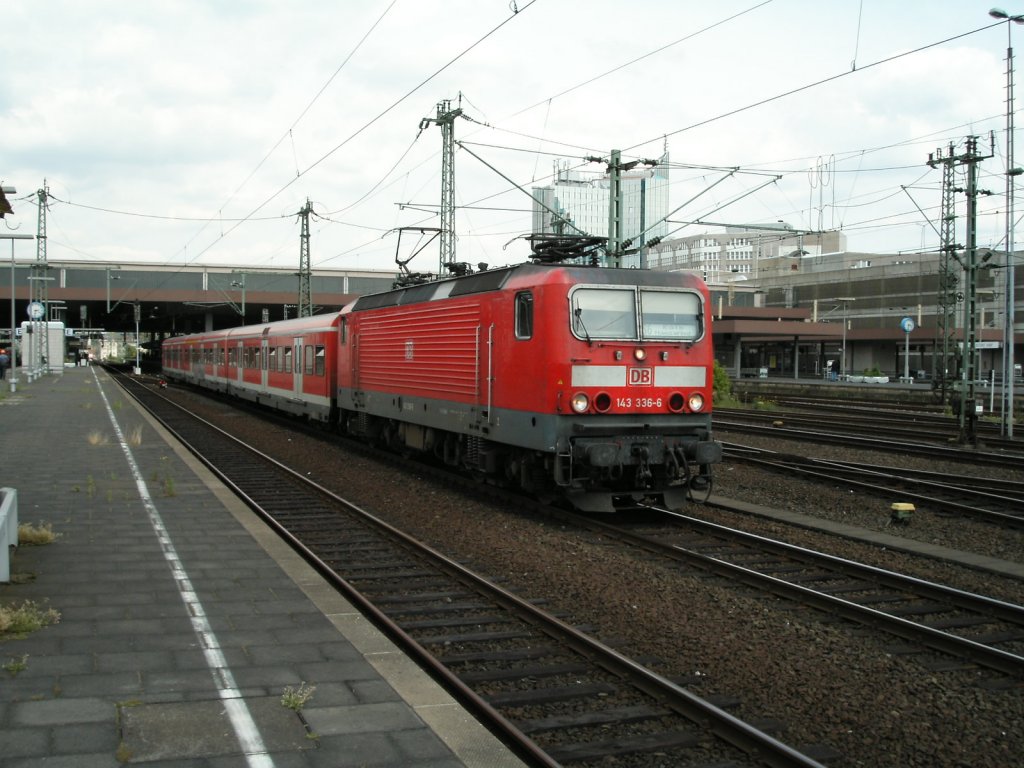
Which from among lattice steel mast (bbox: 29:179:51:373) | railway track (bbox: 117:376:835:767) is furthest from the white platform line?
lattice steel mast (bbox: 29:179:51:373)

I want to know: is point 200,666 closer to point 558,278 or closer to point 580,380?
point 580,380

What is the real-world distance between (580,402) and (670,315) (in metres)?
1.77

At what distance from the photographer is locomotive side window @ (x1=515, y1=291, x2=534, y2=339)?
36.7 feet

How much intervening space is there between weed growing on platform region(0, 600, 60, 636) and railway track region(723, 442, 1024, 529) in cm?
1018

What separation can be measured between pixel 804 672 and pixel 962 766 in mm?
1357

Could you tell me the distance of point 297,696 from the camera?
4.85m

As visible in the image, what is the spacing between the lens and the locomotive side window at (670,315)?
37.1ft

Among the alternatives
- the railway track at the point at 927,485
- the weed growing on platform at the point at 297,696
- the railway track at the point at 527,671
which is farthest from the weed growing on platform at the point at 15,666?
the railway track at the point at 927,485

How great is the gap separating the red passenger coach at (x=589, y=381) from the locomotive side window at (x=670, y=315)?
1cm

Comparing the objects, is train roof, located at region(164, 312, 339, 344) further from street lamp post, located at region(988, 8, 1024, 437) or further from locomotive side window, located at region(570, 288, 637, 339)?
street lamp post, located at region(988, 8, 1024, 437)

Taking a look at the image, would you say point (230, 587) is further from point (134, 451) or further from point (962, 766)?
point (134, 451)

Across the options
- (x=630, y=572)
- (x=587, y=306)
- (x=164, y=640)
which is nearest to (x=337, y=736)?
Result: (x=164, y=640)

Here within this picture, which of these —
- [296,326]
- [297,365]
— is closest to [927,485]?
[297,365]

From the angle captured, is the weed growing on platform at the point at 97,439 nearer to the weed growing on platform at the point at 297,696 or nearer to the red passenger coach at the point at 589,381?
the red passenger coach at the point at 589,381
